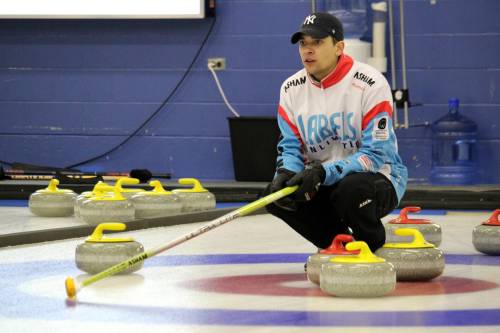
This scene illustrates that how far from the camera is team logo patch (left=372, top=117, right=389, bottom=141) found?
3.69 m

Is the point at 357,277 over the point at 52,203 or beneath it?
over

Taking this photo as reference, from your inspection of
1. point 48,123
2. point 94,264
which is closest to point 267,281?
point 94,264

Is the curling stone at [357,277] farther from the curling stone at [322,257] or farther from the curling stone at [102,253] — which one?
the curling stone at [102,253]

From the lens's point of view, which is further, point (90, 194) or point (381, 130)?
point (90, 194)

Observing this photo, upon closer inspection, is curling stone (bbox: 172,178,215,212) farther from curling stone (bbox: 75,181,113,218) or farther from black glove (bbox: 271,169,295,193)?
black glove (bbox: 271,169,295,193)

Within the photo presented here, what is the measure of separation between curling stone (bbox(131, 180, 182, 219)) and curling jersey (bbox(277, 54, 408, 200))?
6.34 ft

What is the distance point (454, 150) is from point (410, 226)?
424 centimetres

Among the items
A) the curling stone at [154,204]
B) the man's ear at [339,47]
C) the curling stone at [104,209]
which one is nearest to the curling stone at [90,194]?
the curling stone at [104,209]

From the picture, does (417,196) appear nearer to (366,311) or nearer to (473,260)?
(473,260)

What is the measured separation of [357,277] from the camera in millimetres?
3291

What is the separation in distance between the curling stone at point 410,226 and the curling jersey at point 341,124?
468 millimetres

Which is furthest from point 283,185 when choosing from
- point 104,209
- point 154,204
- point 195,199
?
point 195,199

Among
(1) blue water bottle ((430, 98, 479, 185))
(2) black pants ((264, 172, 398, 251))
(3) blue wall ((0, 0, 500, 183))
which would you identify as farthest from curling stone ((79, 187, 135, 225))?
(1) blue water bottle ((430, 98, 479, 185))

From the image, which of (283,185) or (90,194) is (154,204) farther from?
(283,185)
